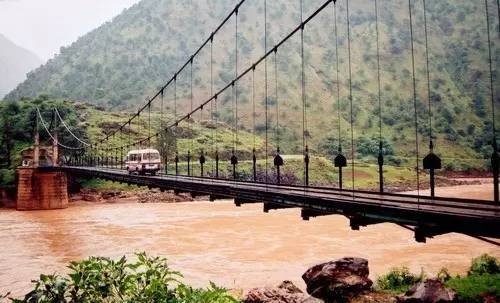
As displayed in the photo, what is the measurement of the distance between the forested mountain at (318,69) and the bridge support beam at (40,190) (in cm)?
5015

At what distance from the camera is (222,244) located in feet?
73.3

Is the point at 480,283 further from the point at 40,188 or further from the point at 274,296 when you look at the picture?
the point at 40,188

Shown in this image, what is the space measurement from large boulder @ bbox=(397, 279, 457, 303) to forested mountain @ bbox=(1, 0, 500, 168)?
2973 inches

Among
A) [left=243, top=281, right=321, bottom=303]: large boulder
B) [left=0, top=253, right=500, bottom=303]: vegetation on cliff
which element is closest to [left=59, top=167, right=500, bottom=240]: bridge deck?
[left=243, top=281, right=321, bottom=303]: large boulder

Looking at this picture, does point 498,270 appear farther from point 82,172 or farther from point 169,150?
point 169,150

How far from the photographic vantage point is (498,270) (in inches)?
479

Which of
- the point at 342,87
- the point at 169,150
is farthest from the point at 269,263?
the point at 342,87

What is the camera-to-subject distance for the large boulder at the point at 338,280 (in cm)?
1122

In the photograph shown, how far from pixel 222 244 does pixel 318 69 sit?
383 feet

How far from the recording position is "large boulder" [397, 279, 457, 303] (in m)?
9.05

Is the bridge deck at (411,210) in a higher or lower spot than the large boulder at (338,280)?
higher

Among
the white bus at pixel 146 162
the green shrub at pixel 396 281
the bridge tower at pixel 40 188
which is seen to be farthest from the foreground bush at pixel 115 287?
the bridge tower at pixel 40 188

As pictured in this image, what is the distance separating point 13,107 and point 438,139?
3327 inches

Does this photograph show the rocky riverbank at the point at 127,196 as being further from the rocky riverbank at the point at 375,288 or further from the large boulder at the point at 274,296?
the large boulder at the point at 274,296
